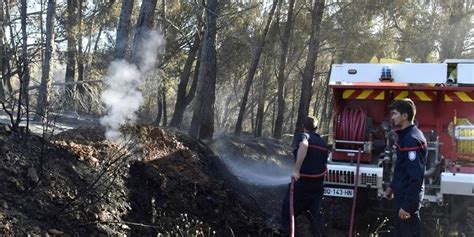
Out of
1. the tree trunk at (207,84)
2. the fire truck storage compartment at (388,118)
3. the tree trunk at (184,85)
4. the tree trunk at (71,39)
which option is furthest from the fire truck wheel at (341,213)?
the tree trunk at (184,85)

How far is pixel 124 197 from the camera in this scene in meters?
6.12

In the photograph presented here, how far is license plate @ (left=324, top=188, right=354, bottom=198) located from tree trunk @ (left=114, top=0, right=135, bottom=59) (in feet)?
19.5

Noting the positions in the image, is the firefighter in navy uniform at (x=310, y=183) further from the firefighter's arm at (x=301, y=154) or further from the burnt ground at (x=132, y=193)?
the burnt ground at (x=132, y=193)

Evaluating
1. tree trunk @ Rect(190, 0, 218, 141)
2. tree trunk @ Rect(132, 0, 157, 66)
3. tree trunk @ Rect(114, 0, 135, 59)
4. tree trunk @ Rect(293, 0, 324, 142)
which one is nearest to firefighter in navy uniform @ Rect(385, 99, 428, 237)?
tree trunk @ Rect(114, 0, 135, 59)

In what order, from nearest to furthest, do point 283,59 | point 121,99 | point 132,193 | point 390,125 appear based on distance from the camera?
point 132,193
point 390,125
point 121,99
point 283,59

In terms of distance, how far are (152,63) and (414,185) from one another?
26.2 ft

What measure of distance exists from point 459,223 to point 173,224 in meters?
4.25

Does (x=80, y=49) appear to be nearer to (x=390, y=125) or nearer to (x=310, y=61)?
(x=310, y=61)

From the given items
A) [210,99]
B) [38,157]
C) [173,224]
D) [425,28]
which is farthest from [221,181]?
[425,28]

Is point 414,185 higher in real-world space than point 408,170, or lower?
lower

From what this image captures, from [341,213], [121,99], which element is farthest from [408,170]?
[121,99]

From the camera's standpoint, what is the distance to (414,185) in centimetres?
525

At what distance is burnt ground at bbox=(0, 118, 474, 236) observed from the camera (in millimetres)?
5031

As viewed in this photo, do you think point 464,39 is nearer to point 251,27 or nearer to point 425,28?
point 425,28
